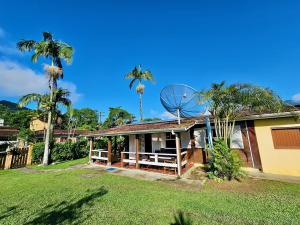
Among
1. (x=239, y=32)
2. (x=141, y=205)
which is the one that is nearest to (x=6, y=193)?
(x=141, y=205)

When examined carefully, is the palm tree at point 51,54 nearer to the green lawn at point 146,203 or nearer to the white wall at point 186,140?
the green lawn at point 146,203

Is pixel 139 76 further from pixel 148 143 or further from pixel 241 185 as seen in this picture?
pixel 241 185

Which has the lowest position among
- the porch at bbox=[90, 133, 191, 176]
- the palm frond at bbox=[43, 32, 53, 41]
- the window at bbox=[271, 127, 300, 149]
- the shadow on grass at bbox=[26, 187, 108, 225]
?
the shadow on grass at bbox=[26, 187, 108, 225]

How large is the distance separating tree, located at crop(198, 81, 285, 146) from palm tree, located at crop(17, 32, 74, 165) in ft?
42.7

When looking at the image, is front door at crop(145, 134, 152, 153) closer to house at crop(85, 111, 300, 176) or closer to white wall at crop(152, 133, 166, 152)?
white wall at crop(152, 133, 166, 152)

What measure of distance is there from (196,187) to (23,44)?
58.8 ft

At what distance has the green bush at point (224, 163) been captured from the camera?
7.54 metres

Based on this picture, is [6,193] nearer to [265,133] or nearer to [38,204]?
[38,204]

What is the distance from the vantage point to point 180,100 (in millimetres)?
10359

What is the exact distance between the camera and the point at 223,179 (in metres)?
7.67

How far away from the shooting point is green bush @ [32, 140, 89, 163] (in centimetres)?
1438

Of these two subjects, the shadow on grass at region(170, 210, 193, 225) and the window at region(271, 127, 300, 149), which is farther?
the window at region(271, 127, 300, 149)

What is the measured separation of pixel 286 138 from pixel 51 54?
739 inches

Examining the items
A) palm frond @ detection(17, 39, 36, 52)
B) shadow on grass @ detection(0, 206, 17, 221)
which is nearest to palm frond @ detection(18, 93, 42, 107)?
palm frond @ detection(17, 39, 36, 52)
